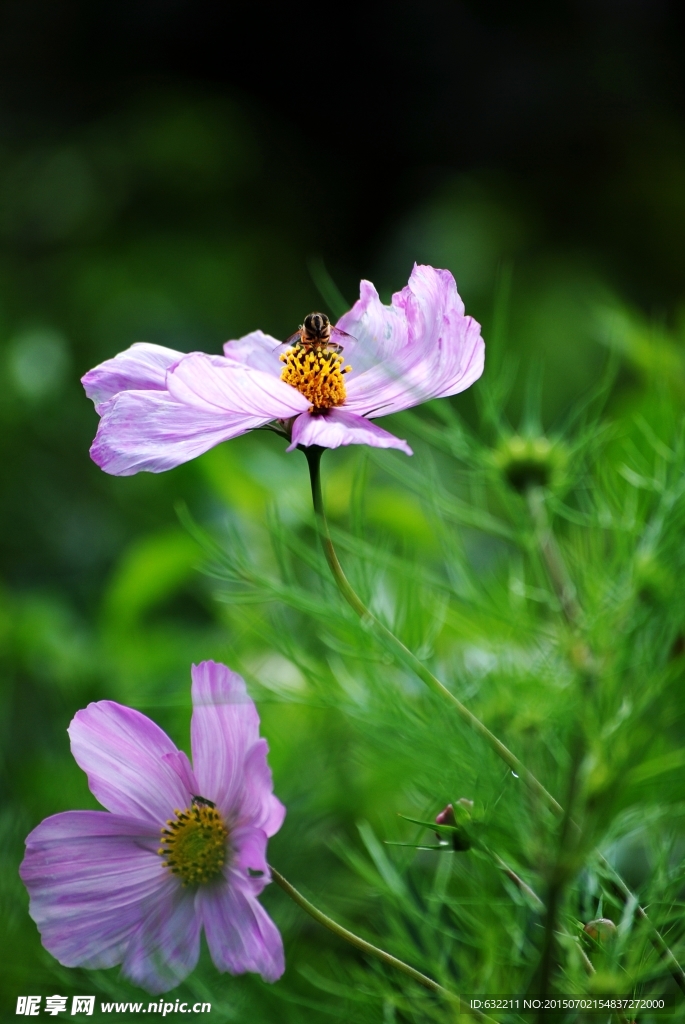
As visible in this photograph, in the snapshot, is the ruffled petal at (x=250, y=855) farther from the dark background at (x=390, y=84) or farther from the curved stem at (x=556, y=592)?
the dark background at (x=390, y=84)

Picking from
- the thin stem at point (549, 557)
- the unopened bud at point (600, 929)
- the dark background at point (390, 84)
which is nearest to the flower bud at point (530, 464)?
the thin stem at point (549, 557)

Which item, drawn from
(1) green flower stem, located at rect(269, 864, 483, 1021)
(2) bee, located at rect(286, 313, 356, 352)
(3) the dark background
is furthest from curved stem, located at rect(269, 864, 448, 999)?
(3) the dark background

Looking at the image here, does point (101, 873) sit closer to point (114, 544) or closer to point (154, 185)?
point (114, 544)

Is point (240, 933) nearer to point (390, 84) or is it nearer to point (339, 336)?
point (339, 336)

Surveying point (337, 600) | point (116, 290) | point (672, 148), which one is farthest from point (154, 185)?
point (337, 600)

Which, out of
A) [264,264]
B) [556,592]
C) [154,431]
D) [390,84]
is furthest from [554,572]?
[390,84]

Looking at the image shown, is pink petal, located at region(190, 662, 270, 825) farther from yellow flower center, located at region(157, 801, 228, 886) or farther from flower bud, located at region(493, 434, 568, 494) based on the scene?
flower bud, located at region(493, 434, 568, 494)
